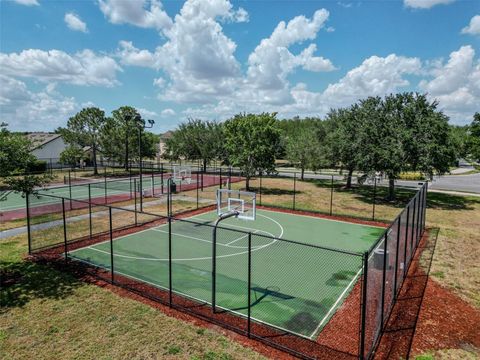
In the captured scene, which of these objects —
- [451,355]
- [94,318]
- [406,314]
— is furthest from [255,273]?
[451,355]

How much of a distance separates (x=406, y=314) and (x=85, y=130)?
43.2 m

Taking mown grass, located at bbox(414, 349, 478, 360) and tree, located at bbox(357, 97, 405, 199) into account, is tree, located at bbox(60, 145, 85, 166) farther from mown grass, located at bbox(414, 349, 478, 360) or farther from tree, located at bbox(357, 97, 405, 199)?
mown grass, located at bbox(414, 349, 478, 360)

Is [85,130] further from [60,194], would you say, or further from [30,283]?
[30,283]

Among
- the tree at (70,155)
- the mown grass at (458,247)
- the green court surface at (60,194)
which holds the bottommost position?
the mown grass at (458,247)

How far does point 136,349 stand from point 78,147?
136 feet

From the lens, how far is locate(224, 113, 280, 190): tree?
27312mm

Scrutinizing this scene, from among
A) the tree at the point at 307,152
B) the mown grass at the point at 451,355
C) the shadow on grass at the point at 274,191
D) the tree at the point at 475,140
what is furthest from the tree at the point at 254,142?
the mown grass at the point at 451,355

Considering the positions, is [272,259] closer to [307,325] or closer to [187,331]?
[307,325]

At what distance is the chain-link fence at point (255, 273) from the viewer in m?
7.50

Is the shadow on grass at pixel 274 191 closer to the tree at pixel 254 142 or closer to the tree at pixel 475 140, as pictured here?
the tree at pixel 254 142

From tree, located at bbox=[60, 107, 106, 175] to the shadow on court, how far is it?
39.5 meters

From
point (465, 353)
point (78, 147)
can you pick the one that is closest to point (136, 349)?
point (465, 353)

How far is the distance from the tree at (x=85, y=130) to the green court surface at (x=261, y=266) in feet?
101

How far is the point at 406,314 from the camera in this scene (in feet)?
28.1
